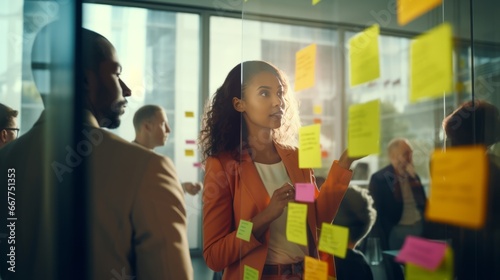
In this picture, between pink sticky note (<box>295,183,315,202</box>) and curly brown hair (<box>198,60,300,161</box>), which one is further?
curly brown hair (<box>198,60,300,161</box>)

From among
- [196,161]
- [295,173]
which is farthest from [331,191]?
[196,161]

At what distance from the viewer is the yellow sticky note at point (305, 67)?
48.9 inches

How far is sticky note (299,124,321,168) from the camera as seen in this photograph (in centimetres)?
121

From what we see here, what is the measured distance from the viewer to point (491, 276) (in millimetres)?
795

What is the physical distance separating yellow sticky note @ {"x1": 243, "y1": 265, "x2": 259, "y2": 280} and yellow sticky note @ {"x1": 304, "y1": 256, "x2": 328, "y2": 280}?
0.21 metres

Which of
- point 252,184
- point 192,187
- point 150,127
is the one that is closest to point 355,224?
point 252,184

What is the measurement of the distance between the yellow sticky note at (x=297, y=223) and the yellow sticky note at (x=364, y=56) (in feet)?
1.26

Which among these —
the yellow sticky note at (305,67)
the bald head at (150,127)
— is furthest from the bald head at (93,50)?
the yellow sticky note at (305,67)

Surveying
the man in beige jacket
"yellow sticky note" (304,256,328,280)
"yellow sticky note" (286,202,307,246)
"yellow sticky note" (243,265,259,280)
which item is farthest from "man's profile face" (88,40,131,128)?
"yellow sticky note" (304,256,328,280)

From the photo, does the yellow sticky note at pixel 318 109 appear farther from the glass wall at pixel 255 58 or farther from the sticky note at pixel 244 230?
the sticky note at pixel 244 230

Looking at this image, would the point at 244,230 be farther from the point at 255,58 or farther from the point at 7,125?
the point at 7,125

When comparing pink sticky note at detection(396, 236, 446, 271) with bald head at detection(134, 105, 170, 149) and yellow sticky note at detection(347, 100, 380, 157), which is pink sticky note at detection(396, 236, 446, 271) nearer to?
yellow sticky note at detection(347, 100, 380, 157)

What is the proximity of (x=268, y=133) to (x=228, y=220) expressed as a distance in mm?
323

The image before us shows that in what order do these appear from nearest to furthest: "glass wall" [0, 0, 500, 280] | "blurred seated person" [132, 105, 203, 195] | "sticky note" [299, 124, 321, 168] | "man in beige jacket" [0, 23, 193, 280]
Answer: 1. "glass wall" [0, 0, 500, 280]
2. "sticky note" [299, 124, 321, 168]
3. "man in beige jacket" [0, 23, 193, 280]
4. "blurred seated person" [132, 105, 203, 195]
